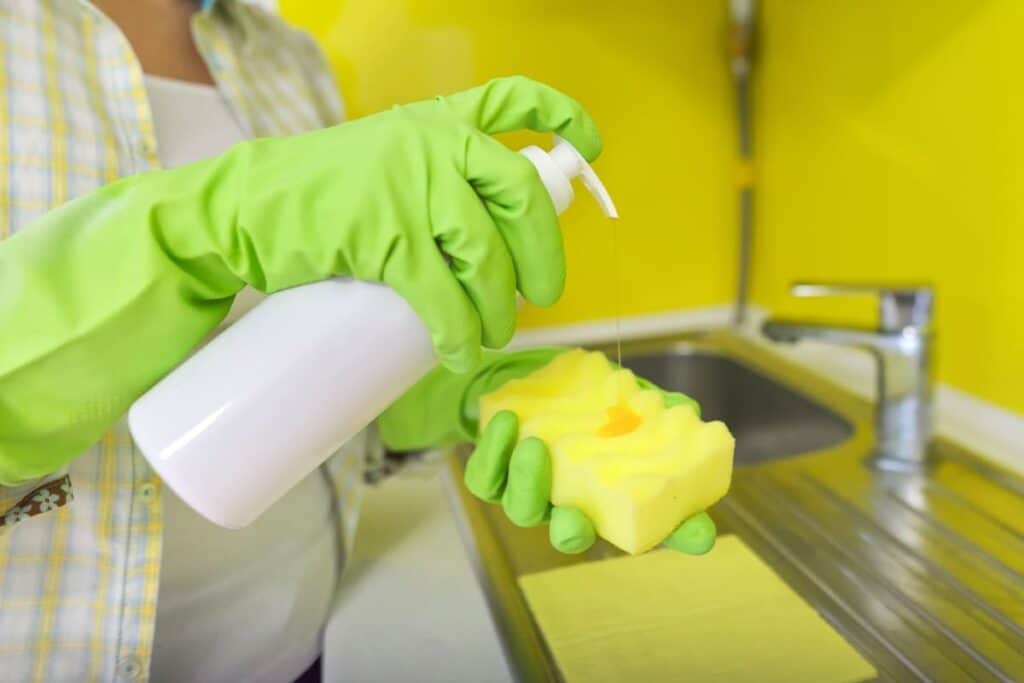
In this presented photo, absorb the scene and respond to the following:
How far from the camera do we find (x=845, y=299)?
1207 mm

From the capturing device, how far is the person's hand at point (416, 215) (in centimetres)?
49

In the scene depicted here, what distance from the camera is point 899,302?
0.93 m

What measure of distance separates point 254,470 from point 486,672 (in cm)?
32

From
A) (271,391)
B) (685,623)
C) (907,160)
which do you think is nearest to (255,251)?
(271,391)

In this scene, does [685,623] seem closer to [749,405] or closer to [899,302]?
[899,302]

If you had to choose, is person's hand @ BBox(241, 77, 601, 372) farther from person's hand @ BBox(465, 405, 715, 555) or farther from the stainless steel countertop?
the stainless steel countertop

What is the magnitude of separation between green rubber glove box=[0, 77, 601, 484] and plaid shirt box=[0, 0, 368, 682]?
0.08 meters

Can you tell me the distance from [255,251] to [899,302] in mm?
729

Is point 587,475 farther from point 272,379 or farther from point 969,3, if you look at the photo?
point 969,3

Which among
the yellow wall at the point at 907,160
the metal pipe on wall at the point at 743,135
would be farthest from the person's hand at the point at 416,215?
the metal pipe on wall at the point at 743,135

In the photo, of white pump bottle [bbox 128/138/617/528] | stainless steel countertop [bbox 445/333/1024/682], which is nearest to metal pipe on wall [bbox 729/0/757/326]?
stainless steel countertop [bbox 445/333/1024/682]

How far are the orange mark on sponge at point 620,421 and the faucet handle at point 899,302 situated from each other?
472 millimetres

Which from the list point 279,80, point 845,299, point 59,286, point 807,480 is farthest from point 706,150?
point 59,286

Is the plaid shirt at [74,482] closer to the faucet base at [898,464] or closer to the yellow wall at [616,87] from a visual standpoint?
the yellow wall at [616,87]
